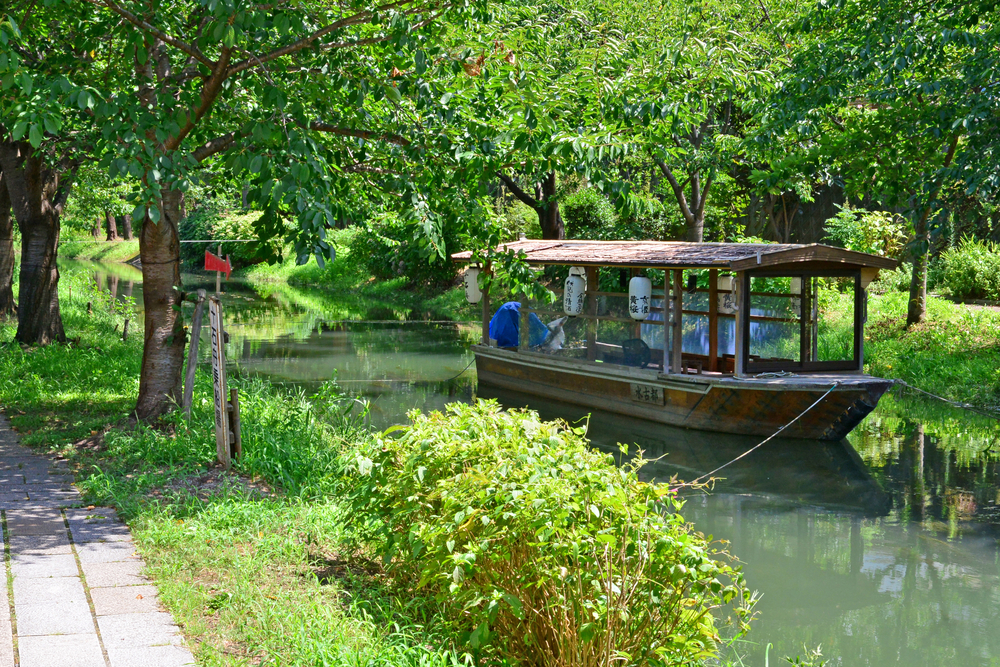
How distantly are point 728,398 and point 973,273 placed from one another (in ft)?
35.6

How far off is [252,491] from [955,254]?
19.5 m

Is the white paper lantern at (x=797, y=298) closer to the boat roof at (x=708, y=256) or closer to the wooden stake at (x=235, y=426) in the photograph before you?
the boat roof at (x=708, y=256)

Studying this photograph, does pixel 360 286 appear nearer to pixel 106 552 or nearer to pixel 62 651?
pixel 106 552

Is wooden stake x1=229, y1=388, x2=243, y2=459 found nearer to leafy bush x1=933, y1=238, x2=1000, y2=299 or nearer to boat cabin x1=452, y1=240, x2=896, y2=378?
boat cabin x1=452, y1=240, x2=896, y2=378

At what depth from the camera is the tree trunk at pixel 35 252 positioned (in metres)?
14.5

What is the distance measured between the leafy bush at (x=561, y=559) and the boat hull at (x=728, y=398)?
823cm

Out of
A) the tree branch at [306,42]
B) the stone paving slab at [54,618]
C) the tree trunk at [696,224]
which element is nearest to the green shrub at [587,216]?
the tree trunk at [696,224]

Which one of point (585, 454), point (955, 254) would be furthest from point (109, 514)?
point (955, 254)

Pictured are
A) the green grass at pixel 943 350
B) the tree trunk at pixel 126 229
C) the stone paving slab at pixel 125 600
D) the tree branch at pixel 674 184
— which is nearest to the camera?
the stone paving slab at pixel 125 600

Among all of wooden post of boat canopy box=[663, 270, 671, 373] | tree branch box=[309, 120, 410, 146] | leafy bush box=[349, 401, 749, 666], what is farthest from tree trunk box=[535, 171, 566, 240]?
leafy bush box=[349, 401, 749, 666]

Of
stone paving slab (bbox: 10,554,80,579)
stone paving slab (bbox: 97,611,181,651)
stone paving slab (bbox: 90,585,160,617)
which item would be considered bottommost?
stone paving slab (bbox: 97,611,181,651)

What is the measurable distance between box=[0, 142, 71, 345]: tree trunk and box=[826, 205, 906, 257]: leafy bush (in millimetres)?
18071

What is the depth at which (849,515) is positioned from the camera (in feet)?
31.6

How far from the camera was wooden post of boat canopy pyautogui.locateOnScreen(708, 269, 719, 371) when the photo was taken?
13.8 m
